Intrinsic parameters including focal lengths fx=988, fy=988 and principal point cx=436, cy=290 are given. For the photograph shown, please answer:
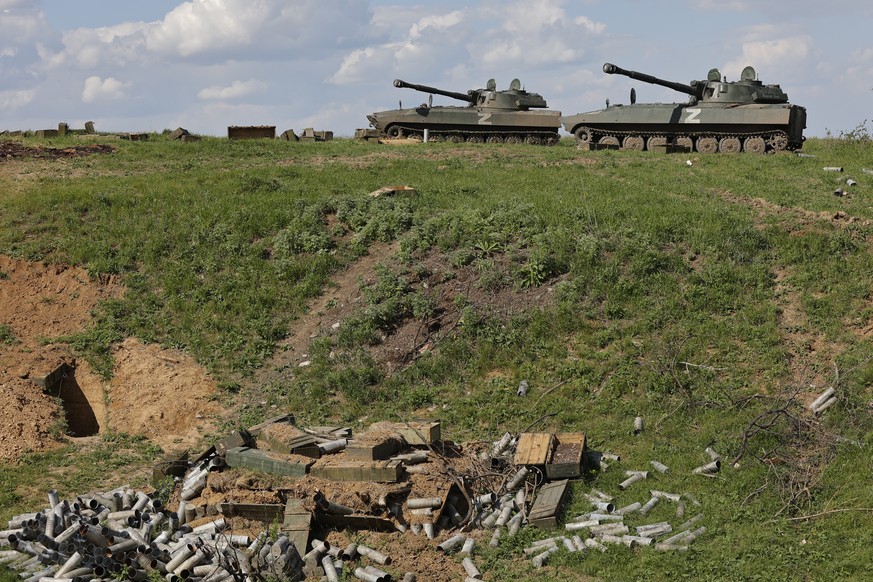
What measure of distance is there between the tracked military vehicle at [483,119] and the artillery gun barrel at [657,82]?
3.26m

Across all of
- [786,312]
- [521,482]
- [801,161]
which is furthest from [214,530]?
[801,161]

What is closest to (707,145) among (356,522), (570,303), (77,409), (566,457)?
(570,303)

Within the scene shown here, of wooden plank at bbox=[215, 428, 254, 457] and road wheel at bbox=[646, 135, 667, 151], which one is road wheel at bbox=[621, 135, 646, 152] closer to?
road wheel at bbox=[646, 135, 667, 151]

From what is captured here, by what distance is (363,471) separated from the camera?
Result: 1082cm

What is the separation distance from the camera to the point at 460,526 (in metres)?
10.7

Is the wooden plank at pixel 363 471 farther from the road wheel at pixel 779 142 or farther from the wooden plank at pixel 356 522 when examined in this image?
the road wheel at pixel 779 142

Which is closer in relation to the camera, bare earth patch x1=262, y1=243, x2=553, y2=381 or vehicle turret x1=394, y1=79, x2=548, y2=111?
bare earth patch x1=262, y1=243, x2=553, y2=381

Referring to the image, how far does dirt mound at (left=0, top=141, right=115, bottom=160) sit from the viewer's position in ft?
82.1

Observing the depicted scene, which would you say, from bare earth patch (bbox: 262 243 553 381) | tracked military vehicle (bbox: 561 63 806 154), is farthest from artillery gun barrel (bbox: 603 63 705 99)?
bare earth patch (bbox: 262 243 553 381)

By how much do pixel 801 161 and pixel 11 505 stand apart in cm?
1921

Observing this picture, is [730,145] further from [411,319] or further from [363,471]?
[363,471]

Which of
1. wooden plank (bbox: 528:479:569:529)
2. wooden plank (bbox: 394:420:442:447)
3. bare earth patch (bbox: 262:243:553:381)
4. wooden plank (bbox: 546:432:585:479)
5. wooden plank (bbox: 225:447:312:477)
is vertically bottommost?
wooden plank (bbox: 528:479:569:529)

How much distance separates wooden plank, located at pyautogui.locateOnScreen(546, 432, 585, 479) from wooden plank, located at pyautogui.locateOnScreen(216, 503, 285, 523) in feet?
10.4

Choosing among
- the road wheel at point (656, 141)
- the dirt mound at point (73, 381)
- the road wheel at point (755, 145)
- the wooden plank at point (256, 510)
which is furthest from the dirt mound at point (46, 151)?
the road wheel at point (755, 145)
